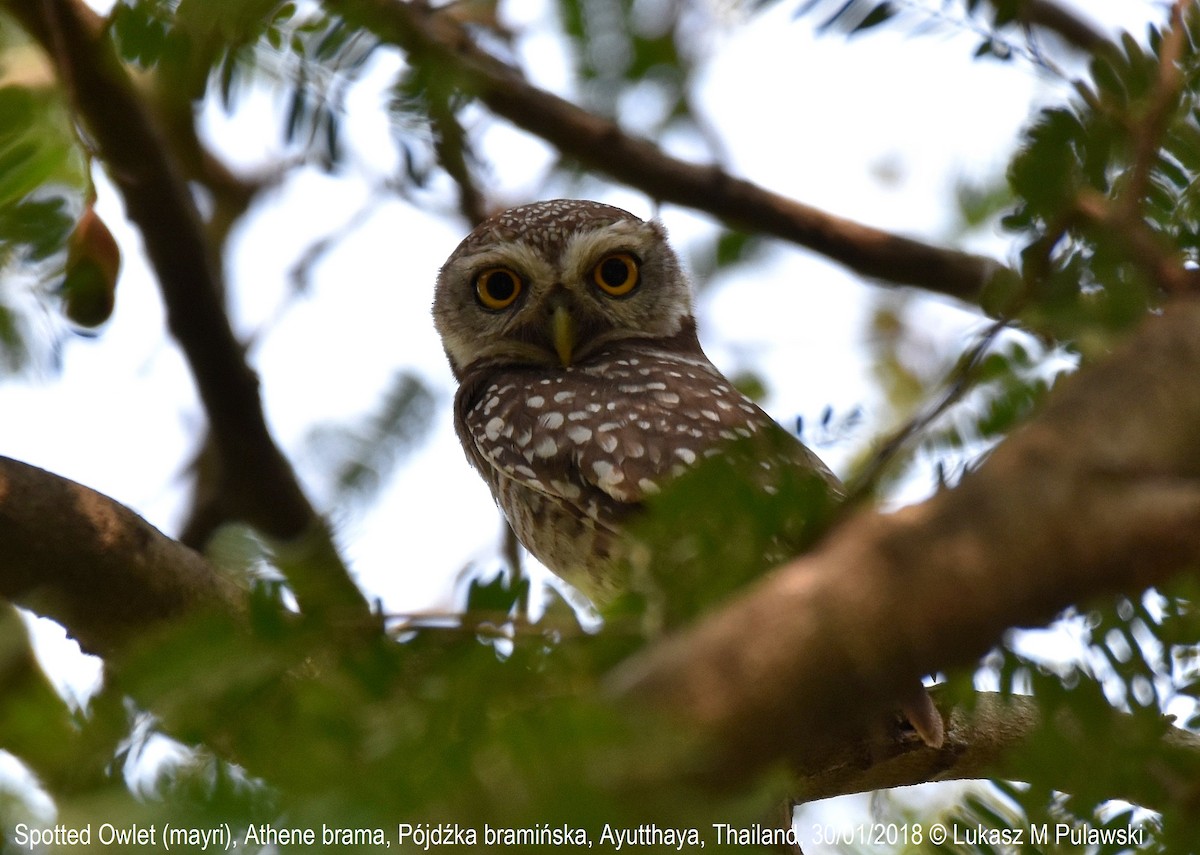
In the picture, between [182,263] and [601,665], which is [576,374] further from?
[601,665]

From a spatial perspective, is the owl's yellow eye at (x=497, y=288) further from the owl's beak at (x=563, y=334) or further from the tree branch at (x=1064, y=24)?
the tree branch at (x=1064, y=24)

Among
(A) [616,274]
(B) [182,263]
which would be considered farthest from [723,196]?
(B) [182,263]

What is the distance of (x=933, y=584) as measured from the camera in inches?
42.5

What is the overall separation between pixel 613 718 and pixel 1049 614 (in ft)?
1.28

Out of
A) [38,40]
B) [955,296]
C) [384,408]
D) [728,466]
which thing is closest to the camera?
[728,466]

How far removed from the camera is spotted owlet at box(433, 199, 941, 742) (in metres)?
3.56

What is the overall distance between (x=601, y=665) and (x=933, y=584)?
1.64 feet

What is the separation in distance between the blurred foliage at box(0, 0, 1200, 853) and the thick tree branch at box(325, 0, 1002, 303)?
2420 mm

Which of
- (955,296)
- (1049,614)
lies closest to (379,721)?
(1049,614)

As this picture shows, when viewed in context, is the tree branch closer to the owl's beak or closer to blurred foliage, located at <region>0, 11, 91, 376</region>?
the owl's beak

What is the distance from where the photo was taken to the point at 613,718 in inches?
42.6

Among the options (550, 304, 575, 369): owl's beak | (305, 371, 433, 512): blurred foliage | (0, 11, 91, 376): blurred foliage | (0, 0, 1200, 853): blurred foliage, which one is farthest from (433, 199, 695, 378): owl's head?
(0, 0, 1200, 853): blurred foliage

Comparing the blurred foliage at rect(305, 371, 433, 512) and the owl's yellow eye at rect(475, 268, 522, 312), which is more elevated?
the owl's yellow eye at rect(475, 268, 522, 312)

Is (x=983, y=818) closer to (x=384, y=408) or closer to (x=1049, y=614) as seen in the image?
(x=1049, y=614)
